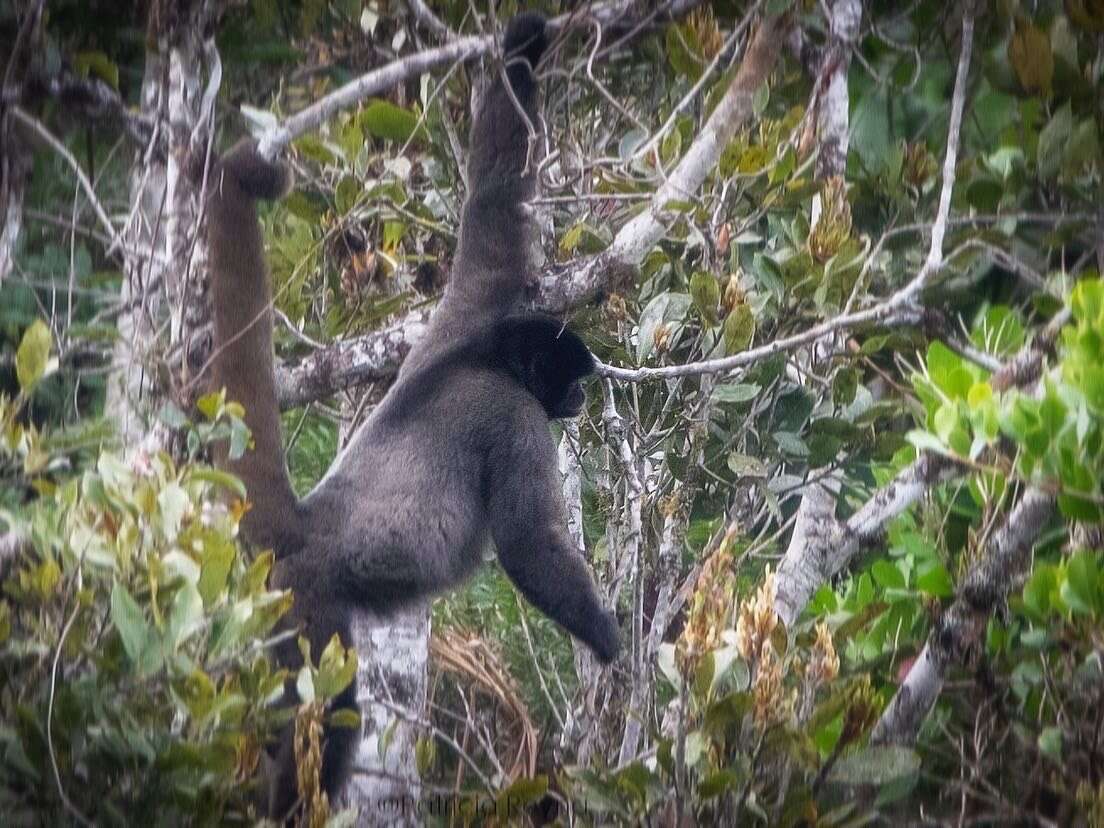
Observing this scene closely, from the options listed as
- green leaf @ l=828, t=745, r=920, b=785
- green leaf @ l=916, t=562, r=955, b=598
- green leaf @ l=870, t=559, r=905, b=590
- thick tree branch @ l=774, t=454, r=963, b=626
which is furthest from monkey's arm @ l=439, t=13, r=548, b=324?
green leaf @ l=828, t=745, r=920, b=785

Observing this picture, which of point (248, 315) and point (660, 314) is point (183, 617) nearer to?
point (248, 315)

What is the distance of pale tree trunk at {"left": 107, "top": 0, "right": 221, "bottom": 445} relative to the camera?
9.53 ft

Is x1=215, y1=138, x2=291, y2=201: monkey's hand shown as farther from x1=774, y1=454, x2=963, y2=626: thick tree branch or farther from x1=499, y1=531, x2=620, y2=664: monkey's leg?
x1=774, y1=454, x2=963, y2=626: thick tree branch

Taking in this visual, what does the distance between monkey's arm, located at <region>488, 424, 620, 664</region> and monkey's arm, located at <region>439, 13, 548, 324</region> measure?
403 millimetres

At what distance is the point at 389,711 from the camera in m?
2.91

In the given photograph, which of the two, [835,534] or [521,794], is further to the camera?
[835,534]

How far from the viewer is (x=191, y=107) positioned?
2.96m

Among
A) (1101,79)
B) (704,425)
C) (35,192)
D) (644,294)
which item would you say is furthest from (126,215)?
(1101,79)

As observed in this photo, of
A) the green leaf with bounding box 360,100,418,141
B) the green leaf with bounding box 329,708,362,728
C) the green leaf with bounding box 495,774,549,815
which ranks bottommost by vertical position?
the green leaf with bounding box 495,774,549,815

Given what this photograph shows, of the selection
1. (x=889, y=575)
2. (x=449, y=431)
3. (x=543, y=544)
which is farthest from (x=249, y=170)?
(x=889, y=575)

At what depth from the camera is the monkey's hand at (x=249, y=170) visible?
297 cm

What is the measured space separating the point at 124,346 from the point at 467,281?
3.05 ft

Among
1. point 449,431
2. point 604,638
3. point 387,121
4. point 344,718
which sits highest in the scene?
point 387,121

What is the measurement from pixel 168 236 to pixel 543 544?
1247 mm
